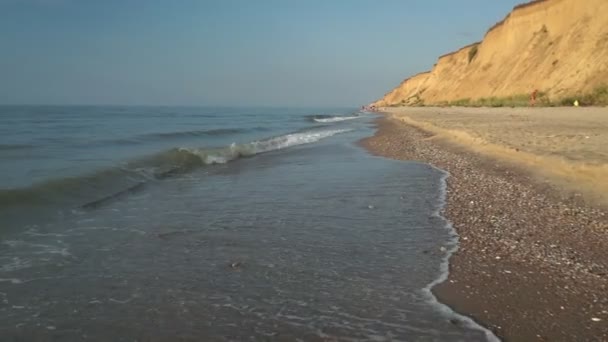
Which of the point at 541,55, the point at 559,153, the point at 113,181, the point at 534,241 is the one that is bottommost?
the point at 113,181

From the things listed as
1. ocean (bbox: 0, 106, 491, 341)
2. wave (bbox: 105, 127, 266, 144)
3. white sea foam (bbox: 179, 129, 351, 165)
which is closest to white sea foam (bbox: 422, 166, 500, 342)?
ocean (bbox: 0, 106, 491, 341)

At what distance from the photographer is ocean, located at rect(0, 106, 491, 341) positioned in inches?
141

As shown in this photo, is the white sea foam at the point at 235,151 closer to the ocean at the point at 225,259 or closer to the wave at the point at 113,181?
the wave at the point at 113,181

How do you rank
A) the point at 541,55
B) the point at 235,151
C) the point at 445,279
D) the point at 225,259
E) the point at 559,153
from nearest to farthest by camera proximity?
1. the point at 445,279
2. the point at 225,259
3. the point at 559,153
4. the point at 235,151
5. the point at 541,55

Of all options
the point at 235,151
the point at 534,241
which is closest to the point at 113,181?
the point at 235,151

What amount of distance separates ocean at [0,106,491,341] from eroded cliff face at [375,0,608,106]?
2735 centimetres

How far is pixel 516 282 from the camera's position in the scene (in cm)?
432

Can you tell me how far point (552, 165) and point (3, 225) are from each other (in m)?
9.52

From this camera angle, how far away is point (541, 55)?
43.1 meters

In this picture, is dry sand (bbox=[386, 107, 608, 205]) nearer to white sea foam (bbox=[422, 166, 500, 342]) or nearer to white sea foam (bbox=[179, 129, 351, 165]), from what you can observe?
white sea foam (bbox=[422, 166, 500, 342])

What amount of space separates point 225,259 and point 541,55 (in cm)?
4503

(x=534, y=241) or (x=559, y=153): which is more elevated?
(x=559, y=153)

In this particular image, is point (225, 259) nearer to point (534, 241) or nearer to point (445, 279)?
point (445, 279)

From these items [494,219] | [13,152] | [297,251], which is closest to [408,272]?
[297,251]
